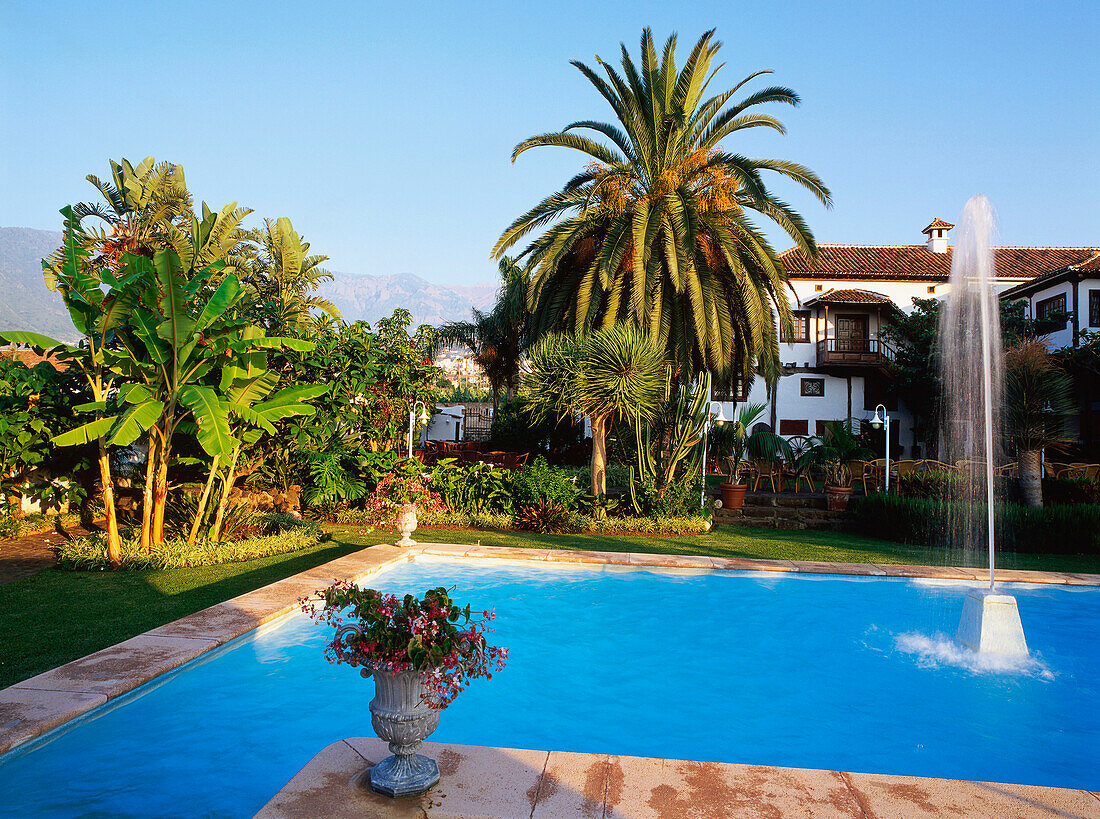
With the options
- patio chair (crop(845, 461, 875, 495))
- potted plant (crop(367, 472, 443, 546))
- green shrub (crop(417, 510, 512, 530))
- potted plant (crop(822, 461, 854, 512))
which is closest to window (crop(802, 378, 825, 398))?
patio chair (crop(845, 461, 875, 495))

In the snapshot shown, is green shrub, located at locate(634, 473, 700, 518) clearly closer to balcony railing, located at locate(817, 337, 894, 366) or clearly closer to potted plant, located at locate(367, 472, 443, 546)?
potted plant, located at locate(367, 472, 443, 546)

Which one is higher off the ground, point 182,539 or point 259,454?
point 259,454

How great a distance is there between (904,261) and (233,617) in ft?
119

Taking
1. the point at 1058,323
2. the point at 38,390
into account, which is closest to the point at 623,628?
the point at 38,390

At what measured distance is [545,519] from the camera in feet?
48.5

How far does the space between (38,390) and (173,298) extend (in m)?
3.40

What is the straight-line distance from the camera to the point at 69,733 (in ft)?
16.0

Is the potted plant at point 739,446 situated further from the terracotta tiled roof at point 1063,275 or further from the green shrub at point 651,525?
the terracotta tiled roof at point 1063,275

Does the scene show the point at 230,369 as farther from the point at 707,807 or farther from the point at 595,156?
the point at 595,156

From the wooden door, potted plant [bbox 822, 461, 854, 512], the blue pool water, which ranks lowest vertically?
the blue pool water

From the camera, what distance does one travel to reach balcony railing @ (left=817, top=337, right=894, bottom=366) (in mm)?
31625

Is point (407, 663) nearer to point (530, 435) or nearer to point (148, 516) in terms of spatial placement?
point (148, 516)

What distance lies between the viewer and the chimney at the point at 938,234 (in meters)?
37.6

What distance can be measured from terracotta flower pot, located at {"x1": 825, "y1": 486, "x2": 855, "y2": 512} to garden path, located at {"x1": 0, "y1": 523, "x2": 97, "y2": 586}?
50.5 ft
